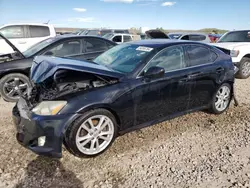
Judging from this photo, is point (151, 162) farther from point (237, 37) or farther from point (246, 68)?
point (237, 37)

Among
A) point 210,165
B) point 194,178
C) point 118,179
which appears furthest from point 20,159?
point 210,165

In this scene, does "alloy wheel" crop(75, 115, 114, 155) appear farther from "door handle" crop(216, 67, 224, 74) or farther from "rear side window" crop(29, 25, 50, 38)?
"rear side window" crop(29, 25, 50, 38)

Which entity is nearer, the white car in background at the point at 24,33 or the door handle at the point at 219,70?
the door handle at the point at 219,70

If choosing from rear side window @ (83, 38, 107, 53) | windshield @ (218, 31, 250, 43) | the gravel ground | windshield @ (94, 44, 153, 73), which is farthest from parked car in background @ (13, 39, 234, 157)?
windshield @ (218, 31, 250, 43)

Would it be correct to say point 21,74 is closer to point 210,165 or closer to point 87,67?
point 87,67

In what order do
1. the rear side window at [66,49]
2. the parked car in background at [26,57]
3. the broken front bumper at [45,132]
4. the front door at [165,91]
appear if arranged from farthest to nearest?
the rear side window at [66,49]
the parked car in background at [26,57]
the front door at [165,91]
the broken front bumper at [45,132]

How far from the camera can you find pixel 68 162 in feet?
9.59

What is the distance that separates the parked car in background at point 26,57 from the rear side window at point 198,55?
2.81 m

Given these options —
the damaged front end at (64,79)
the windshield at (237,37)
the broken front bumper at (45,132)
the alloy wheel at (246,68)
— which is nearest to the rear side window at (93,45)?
the damaged front end at (64,79)

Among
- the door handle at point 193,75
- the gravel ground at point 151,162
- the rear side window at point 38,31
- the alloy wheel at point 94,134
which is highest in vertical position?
the rear side window at point 38,31

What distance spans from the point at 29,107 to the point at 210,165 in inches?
95.8

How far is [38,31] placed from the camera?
9227 mm

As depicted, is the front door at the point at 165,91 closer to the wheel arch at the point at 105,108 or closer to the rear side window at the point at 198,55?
the rear side window at the point at 198,55

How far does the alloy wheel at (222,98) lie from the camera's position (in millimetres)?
4355
